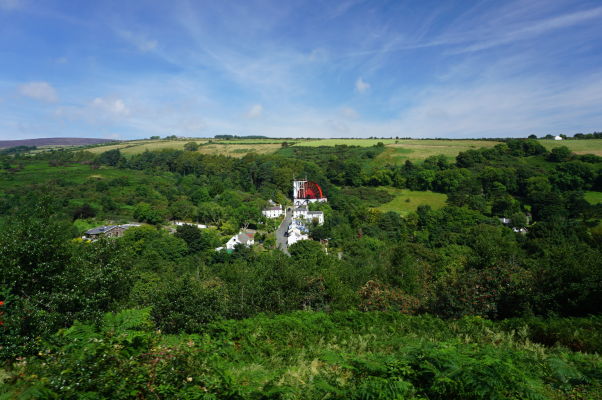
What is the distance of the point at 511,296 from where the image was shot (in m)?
12.5

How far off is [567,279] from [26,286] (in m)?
18.4

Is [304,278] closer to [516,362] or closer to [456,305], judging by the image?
[456,305]

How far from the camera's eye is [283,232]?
58.2 meters

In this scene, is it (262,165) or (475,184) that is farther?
(262,165)

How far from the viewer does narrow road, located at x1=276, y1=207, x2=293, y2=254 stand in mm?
50284

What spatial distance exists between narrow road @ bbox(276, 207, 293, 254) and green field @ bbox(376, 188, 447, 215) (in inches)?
761

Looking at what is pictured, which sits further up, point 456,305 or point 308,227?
point 456,305

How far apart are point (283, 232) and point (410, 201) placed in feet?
95.7

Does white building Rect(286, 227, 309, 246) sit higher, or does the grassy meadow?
the grassy meadow

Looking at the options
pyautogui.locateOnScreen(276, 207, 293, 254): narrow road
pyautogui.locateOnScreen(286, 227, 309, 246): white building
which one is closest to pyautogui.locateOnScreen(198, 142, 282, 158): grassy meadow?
pyautogui.locateOnScreen(276, 207, 293, 254): narrow road

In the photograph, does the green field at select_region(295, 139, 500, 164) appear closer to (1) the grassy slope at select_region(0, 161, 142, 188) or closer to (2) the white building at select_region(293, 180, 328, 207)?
(2) the white building at select_region(293, 180, 328, 207)

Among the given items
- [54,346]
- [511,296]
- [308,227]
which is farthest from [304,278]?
[308,227]

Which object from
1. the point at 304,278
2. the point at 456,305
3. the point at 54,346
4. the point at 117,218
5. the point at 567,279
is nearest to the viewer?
the point at 54,346

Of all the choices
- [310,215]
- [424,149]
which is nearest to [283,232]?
[310,215]
